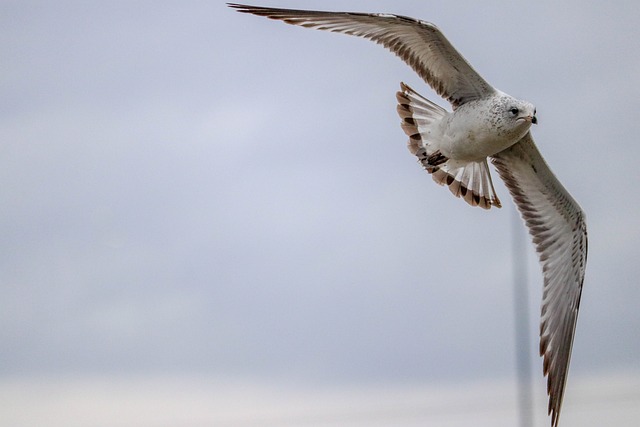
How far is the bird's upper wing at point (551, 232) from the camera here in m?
10.9

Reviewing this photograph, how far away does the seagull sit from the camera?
32.2 ft

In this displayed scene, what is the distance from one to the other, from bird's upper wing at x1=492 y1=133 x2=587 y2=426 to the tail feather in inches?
9.3

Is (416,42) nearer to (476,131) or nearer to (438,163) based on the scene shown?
(476,131)

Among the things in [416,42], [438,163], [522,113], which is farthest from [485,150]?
[416,42]

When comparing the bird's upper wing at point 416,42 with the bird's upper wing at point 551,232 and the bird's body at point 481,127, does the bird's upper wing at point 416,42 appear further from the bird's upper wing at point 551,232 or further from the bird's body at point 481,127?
the bird's upper wing at point 551,232

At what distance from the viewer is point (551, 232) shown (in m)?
11.3

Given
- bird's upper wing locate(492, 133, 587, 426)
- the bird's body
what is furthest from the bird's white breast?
bird's upper wing locate(492, 133, 587, 426)

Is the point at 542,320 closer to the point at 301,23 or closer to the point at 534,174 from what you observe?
the point at 534,174

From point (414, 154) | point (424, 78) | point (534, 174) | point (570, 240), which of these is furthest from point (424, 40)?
point (570, 240)

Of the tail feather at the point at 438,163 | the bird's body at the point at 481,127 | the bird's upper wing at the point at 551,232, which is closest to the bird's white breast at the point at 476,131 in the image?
the bird's body at the point at 481,127

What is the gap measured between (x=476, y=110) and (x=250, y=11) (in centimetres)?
256

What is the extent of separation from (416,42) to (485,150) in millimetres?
1264

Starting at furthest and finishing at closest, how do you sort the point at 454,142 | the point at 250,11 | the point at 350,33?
1. the point at 454,142
2. the point at 350,33
3. the point at 250,11

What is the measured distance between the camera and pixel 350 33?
962 cm
